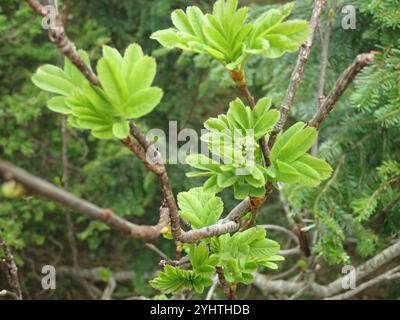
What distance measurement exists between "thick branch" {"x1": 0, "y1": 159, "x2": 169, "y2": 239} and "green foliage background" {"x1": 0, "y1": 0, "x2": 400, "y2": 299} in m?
1.06

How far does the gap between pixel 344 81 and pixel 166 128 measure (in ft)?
7.38

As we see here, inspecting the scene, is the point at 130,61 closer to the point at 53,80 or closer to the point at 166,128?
the point at 53,80

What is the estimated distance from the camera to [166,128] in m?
2.94

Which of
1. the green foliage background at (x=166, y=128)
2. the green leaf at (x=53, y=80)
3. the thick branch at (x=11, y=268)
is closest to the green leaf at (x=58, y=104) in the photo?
the green leaf at (x=53, y=80)

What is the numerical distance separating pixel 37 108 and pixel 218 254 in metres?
1.66

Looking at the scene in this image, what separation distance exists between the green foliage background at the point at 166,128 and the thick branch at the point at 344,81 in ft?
→ 2.30

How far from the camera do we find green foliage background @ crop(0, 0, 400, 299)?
1.62m

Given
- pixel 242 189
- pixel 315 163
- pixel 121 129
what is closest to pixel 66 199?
pixel 121 129

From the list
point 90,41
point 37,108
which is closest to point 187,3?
point 90,41

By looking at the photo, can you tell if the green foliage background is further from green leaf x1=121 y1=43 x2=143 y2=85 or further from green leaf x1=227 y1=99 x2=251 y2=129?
green leaf x1=121 y1=43 x2=143 y2=85

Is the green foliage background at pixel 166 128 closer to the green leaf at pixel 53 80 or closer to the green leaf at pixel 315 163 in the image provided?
the green leaf at pixel 315 163

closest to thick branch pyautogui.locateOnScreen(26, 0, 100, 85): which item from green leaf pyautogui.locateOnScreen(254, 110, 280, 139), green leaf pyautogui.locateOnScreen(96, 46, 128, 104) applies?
green leaf pyautogui.locateOnScreen(96, 46, 128, 104)

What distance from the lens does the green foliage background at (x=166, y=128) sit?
1.62 m
